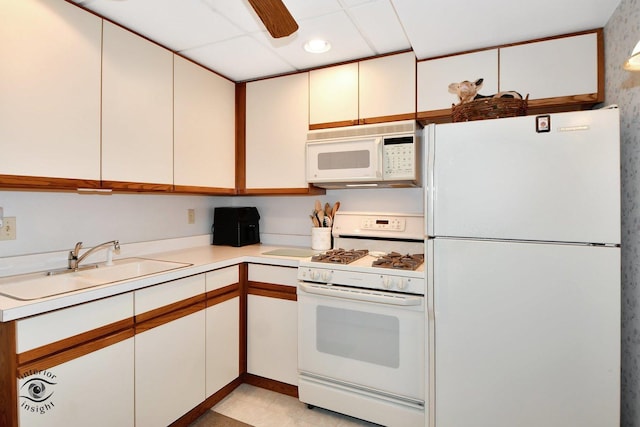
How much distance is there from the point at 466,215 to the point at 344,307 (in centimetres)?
82

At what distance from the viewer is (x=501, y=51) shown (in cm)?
187

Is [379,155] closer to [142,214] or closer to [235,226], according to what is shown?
[235,226]

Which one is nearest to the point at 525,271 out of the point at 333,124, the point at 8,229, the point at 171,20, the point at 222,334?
the point at 333,124

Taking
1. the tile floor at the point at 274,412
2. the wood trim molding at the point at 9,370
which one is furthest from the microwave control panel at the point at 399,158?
the wood trim molding at the point at 9,370

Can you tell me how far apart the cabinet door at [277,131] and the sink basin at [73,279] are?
0.90m

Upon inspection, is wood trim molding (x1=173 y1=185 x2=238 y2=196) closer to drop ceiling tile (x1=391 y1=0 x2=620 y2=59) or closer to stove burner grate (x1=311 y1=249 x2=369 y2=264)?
stove burner grate (x1=311 y1=249 x2=369 y2=264)

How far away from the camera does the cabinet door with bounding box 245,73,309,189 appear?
95.2 inches

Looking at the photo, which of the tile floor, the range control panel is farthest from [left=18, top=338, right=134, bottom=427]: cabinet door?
the range control panel

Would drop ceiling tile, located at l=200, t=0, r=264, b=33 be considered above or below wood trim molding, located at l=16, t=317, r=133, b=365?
Result: above

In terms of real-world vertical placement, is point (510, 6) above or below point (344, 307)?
above

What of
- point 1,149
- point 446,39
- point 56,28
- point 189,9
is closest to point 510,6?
point 446,39

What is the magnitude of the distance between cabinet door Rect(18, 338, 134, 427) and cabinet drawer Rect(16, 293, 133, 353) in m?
0.11

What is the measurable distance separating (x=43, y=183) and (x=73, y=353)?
29.0 inches

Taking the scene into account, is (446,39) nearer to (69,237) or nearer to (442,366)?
(442,366)
